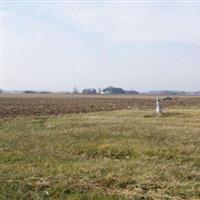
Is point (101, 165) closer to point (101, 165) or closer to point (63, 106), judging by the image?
point (101, 165)

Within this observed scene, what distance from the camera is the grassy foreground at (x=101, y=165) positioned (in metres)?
7.54

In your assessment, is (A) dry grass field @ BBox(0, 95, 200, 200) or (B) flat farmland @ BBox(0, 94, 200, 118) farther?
(B) flat farmland @ BBox(0, 94, 200, 118)

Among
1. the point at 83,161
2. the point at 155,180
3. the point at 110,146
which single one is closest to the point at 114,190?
the point at 155,180

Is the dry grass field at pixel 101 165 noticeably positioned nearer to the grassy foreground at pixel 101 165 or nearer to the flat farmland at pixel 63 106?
the grassy foreground at pixel 101 165

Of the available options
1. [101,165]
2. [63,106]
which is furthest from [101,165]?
[63,106]

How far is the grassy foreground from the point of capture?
7.54 metres

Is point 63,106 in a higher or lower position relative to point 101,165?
lower

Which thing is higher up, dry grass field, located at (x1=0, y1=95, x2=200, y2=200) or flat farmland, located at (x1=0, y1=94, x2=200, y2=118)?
dry grass field, located at (x1=0, y1=95, x2=200, y2=200)

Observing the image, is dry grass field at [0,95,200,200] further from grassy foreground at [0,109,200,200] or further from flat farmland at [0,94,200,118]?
flat farmland at [0,94,200,118]

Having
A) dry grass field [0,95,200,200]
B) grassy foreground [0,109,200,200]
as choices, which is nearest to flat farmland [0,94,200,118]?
grassy foreground [0,109,200,200]

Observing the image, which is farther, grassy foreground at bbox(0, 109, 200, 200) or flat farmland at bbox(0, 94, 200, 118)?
flat farmland at bbox(0, 94, 200, 118)

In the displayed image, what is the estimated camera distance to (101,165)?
9.54m

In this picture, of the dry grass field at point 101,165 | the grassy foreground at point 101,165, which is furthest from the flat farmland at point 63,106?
the dry grass field at point 101,165

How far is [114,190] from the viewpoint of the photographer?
764cm
